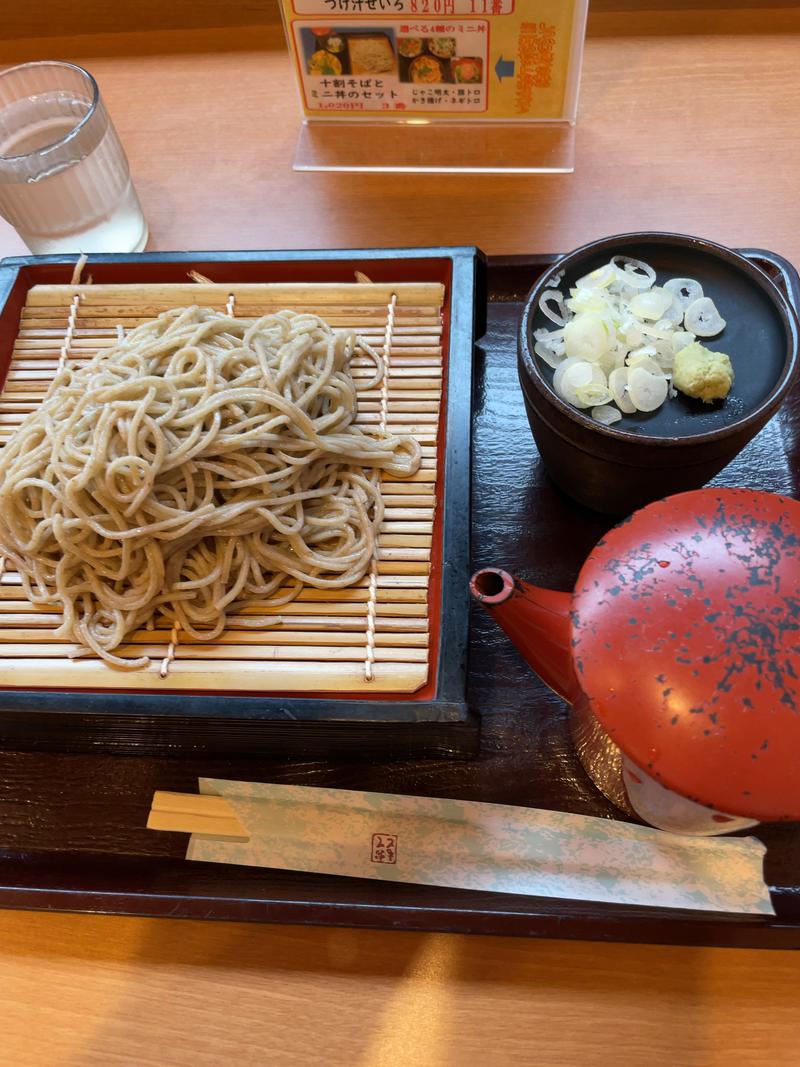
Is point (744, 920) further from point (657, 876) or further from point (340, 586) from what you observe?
point (340, 586)

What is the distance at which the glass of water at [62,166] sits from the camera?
1500 millimetres

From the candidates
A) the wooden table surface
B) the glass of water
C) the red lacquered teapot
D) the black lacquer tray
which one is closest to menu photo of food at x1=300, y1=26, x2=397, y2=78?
the wooden table surface

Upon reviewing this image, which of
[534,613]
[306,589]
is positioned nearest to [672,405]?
[534,613]

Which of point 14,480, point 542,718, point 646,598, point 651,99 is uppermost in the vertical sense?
point 646,598

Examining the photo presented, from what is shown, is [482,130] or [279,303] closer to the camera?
[279,303]

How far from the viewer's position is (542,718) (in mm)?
1182

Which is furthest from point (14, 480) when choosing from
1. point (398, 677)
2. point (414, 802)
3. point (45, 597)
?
point (414, 802)

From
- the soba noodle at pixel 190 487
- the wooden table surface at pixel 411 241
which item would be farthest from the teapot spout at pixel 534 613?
the wooden table surface at pixel 411 241

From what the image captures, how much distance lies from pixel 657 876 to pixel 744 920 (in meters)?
0.11

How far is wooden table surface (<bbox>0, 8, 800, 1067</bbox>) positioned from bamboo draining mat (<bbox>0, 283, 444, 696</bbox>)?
351mm

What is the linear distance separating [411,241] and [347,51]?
1.29 ft

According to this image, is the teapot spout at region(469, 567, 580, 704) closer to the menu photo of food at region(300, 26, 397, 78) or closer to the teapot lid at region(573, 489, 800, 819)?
the teapot lid at region(573, 489, 800, 819)

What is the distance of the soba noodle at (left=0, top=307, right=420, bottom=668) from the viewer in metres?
1.16

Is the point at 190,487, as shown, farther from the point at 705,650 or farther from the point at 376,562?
the point at 705,650
